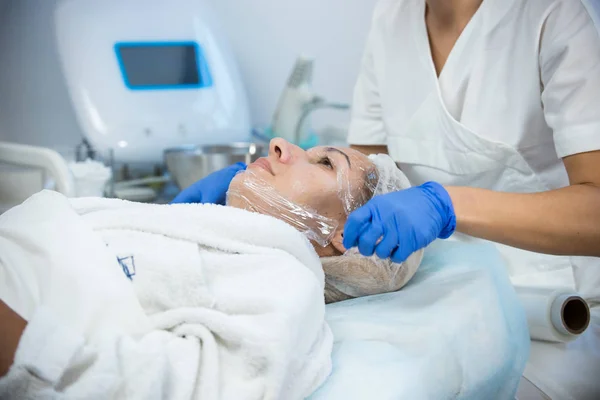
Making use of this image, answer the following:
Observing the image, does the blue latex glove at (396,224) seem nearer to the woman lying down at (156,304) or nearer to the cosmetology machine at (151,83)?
the woman lying down at (156,304)

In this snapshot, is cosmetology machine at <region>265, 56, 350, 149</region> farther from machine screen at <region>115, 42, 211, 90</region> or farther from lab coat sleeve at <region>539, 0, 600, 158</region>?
lab coat sleeve at <region>539, 0, 600, 158</region>

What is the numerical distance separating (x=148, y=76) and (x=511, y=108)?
3.76 feet

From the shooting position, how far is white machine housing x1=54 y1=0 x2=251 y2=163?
1705mm

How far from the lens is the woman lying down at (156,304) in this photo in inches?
23.3

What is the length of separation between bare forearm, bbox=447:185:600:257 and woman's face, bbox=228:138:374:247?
0.20 meters

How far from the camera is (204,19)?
190 centimetres

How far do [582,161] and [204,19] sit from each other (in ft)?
4.34

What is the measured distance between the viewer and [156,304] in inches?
28.8

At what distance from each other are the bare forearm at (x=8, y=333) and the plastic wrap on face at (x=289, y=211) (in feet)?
1.54

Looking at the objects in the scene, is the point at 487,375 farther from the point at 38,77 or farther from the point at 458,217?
the point at 38,77

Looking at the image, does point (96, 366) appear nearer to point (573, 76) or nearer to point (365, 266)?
point (365, 266)

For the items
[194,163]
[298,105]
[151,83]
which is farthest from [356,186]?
[151,83]

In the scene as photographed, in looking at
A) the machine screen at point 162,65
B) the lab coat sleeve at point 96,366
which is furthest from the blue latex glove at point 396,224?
the machine screen at point 162,65

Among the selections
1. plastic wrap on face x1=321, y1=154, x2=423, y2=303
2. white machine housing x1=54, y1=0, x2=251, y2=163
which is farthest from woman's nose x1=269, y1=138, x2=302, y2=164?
white machine housing x1=54, y1=0, x2=251, y2=163
